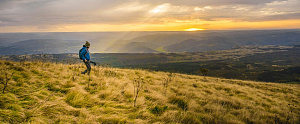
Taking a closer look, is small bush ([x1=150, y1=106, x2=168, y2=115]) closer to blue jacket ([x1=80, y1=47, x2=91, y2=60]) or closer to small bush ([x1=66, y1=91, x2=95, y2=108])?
small bush ([x1=66, y1=91, x2=95, y2=108])

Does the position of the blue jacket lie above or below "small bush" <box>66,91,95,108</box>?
above

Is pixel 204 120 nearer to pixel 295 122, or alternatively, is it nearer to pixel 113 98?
pixel 113 98

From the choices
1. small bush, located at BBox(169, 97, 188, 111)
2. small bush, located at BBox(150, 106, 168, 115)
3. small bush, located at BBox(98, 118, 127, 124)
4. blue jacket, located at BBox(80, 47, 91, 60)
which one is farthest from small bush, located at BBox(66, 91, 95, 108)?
blue jacket, located at BBox(80, 47, 91, 60)

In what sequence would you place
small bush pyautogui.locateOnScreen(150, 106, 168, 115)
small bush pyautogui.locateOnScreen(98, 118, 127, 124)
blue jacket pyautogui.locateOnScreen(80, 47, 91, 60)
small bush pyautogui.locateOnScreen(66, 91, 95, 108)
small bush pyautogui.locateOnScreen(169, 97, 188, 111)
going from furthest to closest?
blue jacket pyautogui.locateOnScreen(80, 47, 91, 60) < small bush pyautogui.locateOnScreen(169, 97, 188, 111) < small bush pyautogui.locateOnScreen(150, 106, 168, 115) < small bush pyautogui.locateOnScreen(66, 91, 95, 108) < small bush pyautogui.locateOnScreen(98, 118, 127, 124)

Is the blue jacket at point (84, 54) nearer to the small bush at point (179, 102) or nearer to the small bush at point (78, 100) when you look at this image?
the small bush at point (78, 100)

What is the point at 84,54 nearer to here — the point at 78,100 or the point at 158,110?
the point at 78,100

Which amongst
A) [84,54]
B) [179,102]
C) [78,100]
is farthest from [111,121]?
[84,54]

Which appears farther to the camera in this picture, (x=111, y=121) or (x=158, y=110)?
(x=158, y=110)

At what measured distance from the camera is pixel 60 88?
543cm

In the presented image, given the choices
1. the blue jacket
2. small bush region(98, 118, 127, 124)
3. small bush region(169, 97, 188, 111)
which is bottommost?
small bush region(169, 97, 188, 111)

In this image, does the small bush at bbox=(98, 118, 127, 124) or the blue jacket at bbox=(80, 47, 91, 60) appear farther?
the blue jacket at bbox=(80, 47, 91, 60)

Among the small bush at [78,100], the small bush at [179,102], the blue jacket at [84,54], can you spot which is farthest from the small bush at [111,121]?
the blue jacket at [84,54]

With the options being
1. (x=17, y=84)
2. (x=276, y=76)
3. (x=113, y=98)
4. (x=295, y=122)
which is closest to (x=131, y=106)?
(x=113, y=98)

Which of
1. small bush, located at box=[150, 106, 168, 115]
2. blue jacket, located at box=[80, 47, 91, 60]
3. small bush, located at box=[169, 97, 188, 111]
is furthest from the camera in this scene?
blue jacket, located at box=[80, 47, 91, 60]
